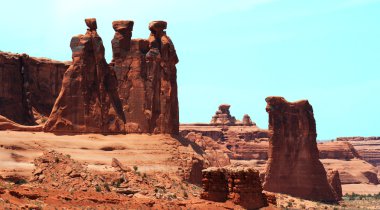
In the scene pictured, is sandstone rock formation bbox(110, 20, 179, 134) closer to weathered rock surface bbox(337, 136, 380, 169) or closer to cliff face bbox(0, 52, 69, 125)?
cliff face bbox(0, 52, 69, 125)

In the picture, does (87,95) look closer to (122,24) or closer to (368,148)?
(122,24)

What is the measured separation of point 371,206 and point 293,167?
41.2 ft

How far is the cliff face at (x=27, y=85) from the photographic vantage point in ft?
260

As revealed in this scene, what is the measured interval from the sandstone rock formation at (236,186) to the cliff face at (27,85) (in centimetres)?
3543

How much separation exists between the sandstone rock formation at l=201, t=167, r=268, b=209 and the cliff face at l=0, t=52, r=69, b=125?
3543cm

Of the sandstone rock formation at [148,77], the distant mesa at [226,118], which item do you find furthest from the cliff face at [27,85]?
the distant mesa at [226,118]

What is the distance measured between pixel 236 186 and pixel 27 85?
42.0 m

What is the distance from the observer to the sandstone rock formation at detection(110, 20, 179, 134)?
73938 millimetres

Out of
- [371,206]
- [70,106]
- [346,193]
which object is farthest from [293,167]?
[70,106]

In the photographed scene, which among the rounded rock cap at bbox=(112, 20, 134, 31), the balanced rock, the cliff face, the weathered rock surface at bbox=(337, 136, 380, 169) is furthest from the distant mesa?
the rounded rock cap at bbox=(112, 20, 134, 31)

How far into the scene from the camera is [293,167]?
99.7 meters

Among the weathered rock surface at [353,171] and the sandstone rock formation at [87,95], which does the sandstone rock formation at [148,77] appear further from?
the weathered rock surface at [353,171]

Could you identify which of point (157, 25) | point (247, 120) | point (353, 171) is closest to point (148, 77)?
point (157, 25)

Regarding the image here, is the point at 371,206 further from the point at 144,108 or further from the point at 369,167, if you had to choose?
the point at 144,108
